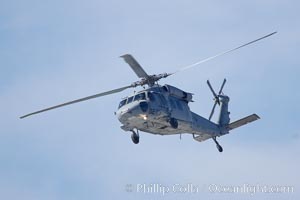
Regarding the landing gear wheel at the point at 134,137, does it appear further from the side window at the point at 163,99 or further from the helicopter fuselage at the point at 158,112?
the side window at the point at 163,99

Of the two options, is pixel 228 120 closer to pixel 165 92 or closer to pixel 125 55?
pixel 165 92

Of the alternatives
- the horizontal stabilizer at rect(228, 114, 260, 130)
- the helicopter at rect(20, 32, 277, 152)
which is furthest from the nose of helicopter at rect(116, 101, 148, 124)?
the horizontal stabilizer at rect(228, 114, 260, 130)

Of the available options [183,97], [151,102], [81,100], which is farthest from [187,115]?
[81,100]

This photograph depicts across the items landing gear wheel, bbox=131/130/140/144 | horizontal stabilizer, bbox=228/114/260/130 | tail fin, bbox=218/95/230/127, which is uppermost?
tail fin, bbox=218/95/230/127

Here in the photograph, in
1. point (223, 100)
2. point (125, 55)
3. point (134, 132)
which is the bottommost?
point (134, 132)

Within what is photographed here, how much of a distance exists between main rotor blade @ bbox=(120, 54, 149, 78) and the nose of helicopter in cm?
242

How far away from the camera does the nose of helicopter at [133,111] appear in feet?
179

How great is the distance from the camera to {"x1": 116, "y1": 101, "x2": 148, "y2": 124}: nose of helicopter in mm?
54688

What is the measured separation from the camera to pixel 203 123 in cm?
6306

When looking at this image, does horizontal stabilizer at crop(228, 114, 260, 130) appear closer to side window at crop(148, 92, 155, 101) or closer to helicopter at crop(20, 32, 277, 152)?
helicopter at crop(20, 32, 277, 152)

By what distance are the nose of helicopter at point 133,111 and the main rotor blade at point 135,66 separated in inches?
95.4

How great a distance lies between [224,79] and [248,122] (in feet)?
22.8

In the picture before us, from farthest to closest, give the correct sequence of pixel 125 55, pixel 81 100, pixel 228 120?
pixel 228 120, pixel 81 100, pixel 125 55

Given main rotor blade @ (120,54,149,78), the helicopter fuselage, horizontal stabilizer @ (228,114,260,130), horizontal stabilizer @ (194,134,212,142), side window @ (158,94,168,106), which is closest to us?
main rotor blade @ (120,54,149,78)
